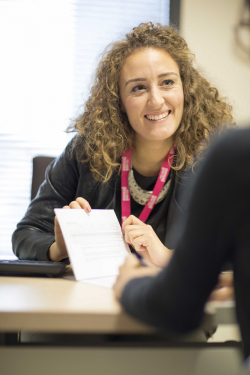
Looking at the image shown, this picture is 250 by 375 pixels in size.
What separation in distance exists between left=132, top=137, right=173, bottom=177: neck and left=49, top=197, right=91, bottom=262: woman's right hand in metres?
0.49

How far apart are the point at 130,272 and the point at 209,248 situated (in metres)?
0.18

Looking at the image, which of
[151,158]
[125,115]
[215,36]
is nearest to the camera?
[151,158]

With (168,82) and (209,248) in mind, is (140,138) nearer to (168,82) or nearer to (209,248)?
(168,82)

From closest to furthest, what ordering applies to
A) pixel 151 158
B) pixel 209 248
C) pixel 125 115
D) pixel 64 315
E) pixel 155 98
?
pixel 209 248
pixel 64 315
pixel 155 98
pixel 151 158
pixel 125 115

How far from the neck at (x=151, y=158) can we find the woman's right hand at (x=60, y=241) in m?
0.49

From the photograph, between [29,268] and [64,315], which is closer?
[64,315]

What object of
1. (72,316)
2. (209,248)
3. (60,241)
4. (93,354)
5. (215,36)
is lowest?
(93,354)

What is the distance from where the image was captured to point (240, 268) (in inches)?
17.4

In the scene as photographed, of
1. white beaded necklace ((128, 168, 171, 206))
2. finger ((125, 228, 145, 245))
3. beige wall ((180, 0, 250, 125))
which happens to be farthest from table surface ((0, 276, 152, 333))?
beige wall ((180, 0, 250, 125))

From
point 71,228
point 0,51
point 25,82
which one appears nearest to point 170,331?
point 71,228

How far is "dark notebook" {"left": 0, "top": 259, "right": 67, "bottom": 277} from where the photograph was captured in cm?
84

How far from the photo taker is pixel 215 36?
2592 millimetres

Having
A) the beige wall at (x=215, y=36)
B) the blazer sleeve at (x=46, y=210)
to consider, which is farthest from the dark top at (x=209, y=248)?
the beige wall at (x=215, y=36)

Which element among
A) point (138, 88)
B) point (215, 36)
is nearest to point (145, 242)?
point (138, 88)
